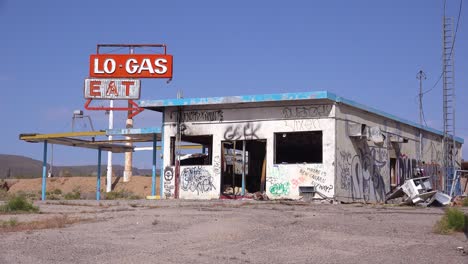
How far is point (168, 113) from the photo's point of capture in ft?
94.5

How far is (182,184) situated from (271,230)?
1539cm

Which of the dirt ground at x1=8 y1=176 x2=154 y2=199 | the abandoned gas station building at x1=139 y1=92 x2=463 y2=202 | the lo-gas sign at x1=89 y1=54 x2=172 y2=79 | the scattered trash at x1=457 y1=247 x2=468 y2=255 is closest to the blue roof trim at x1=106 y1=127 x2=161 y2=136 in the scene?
the abandoned gas station building at x1=139 y1=92 x2=463 y2=202

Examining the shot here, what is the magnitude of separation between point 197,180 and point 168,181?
1.48 m

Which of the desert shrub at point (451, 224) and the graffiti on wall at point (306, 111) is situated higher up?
the graffiti on wall at point (306, 111)

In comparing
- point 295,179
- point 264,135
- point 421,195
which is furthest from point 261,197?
point 421,195

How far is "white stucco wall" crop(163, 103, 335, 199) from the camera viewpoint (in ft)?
83.6

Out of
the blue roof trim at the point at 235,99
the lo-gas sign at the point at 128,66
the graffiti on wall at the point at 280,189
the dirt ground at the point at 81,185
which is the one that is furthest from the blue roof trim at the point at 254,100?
the dirt ground at the point at 81,185

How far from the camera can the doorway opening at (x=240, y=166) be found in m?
28.0

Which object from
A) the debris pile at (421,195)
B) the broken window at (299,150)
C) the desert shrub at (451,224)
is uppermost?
the broken window at (299,150)

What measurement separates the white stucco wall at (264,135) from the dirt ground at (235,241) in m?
9.89

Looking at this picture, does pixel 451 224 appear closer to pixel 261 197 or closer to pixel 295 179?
pixel 295 179

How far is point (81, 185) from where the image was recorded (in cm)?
5394

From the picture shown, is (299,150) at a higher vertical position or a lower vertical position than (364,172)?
higher

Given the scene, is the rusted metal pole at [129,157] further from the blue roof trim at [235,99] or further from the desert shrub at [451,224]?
the desert shrub at [451,224]
